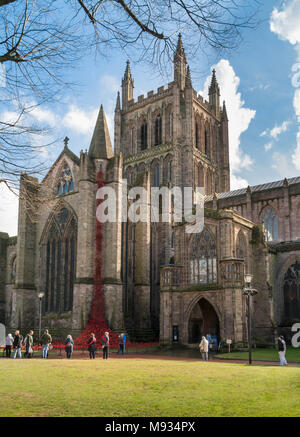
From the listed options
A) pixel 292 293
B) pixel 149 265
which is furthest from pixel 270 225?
pixel 149 265

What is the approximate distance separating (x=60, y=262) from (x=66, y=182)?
6951 mm

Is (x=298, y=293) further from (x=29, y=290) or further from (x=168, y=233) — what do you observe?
(x=29, y=290)

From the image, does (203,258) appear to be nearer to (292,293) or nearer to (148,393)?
(292,293)

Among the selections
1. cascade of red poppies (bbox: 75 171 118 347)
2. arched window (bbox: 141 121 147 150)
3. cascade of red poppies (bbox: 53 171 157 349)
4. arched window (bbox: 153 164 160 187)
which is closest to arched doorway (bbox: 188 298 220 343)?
cascade of red poppies (bbox: 53 171 157 349)

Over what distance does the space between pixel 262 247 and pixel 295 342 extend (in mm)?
7469

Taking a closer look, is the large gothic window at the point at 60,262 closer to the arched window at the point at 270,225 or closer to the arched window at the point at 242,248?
the arched window at the point at 242,248

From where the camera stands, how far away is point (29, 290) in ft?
119

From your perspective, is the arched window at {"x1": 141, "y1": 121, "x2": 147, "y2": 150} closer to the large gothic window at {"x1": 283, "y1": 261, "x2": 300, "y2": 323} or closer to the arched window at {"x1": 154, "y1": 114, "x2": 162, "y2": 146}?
the arched window at {"x1": 154, "y1": 114, "x2": 162, "y2": 146}

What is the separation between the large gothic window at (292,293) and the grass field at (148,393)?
21351mm

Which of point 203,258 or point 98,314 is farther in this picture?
point 203,258

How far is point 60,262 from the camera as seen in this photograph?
35.5 m

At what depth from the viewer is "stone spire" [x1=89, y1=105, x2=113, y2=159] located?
33.6m

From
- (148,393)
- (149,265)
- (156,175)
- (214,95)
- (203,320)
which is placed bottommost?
(203,320)

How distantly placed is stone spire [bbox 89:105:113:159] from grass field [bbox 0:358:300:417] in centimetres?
2227
